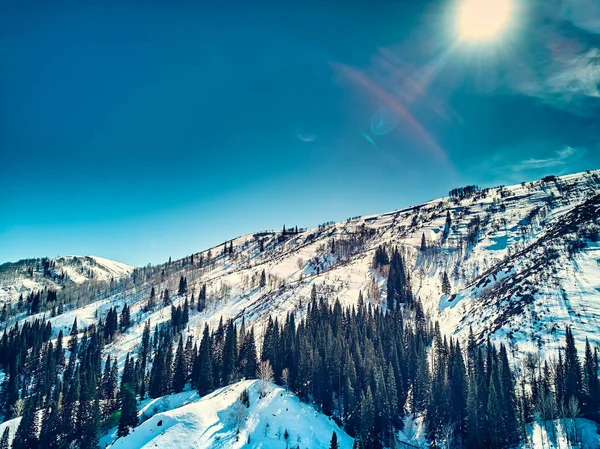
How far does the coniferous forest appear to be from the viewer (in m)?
83.8

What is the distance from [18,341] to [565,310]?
255017mm

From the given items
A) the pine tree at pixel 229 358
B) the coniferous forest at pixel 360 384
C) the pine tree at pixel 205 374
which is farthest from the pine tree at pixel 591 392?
the pine tree at pixel 205 374

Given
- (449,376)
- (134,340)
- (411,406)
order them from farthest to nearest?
(134,340) → (411,406) → (449,376)

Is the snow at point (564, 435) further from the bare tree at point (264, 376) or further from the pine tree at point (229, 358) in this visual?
the pine tree at point (229, 358)

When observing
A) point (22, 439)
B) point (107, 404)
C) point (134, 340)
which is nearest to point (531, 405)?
point (107, 404)

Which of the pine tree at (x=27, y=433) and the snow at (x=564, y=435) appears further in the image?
the pine tree at (x=27, y=433)

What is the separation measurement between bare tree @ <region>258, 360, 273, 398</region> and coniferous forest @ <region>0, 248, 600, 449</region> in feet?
2.17

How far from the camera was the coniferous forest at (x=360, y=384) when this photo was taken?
3297 inches

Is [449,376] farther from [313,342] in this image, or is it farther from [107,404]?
[107,404]

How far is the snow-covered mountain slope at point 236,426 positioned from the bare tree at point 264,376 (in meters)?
1.45

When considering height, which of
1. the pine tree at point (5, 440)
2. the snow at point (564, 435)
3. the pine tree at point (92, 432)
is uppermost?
the snow at point (564, 435)

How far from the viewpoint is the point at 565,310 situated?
121500 millimetres

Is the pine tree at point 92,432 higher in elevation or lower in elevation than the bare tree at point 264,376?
lower

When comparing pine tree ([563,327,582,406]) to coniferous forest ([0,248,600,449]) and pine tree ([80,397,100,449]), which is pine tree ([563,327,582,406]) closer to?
coniferous forest ([0,248,600,449])
